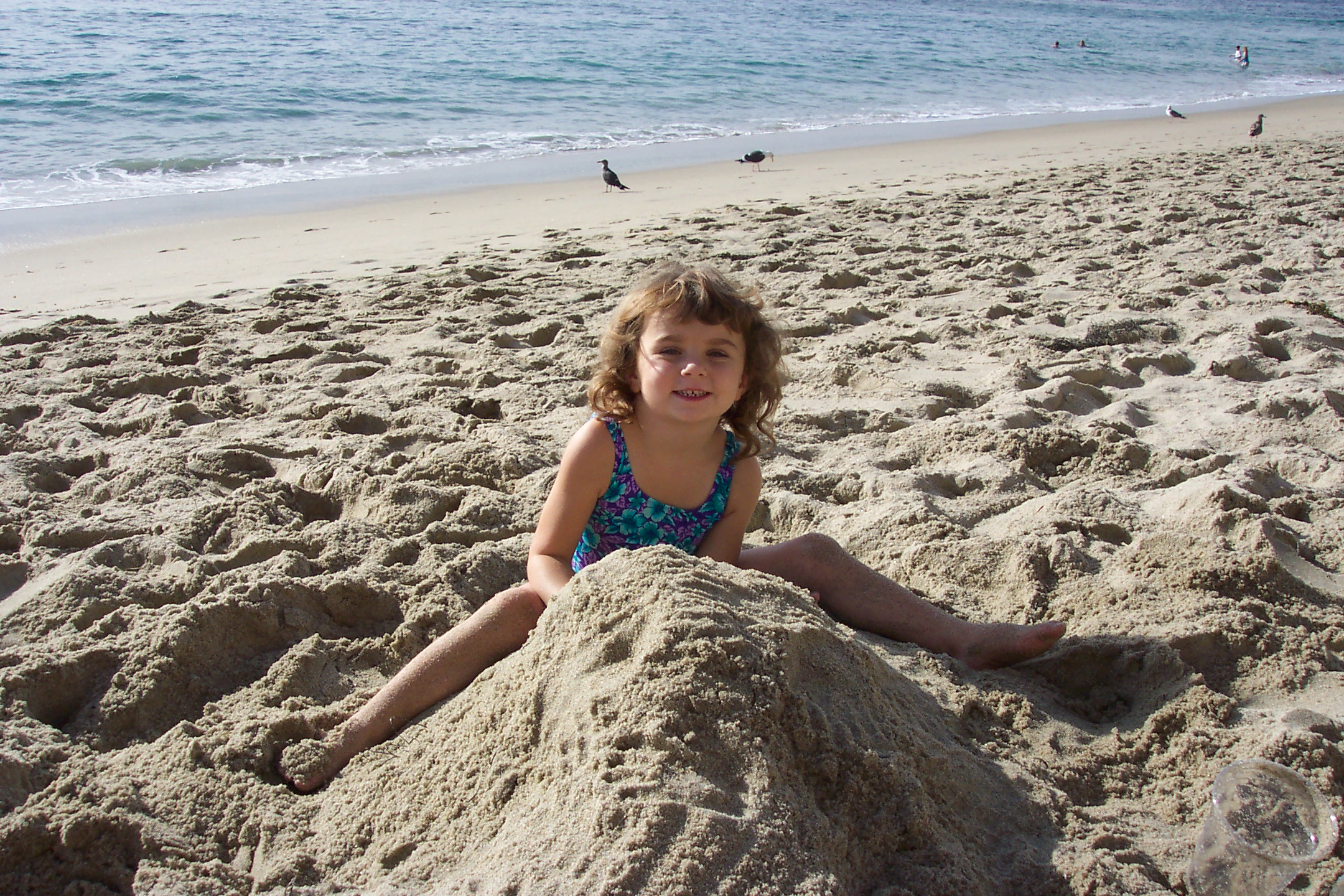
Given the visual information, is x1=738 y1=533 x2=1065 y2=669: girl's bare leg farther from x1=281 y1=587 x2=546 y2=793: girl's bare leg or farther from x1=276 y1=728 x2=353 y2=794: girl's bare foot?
x1=276 y1=728 x2=353 y2=794: girl's bare foot

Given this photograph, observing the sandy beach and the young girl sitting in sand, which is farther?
the young girl sitting in sand

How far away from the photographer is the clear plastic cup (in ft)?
4.58

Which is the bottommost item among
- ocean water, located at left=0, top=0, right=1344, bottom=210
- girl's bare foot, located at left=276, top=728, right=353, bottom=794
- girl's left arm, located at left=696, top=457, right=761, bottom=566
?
girl's bare foot, located at left=276, top=728, right=353, bottom=794

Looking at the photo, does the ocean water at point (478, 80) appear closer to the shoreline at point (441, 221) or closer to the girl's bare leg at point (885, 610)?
the shoreline at point (441, 221)

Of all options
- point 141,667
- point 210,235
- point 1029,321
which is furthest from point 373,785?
point 210,235

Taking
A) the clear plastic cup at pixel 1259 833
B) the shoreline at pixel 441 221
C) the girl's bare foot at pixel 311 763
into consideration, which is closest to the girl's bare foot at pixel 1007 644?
the clear plastic cup at pixel 1259 833

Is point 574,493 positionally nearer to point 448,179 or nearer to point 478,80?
point 448,179

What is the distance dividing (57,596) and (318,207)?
6.29 meters

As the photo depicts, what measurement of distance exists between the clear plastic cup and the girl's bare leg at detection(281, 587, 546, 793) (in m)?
1.29

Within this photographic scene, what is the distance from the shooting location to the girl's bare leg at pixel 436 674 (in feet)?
5.84

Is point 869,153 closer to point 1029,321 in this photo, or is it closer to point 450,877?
point 1029,321

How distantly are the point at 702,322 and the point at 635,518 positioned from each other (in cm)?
50

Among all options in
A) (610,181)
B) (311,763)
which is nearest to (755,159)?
(610,181)

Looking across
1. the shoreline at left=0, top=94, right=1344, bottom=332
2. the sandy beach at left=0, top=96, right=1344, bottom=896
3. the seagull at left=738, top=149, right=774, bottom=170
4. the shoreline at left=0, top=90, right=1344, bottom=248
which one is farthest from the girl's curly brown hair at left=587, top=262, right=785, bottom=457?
the seagull at left=738, top=149, right=774, bottom=170
